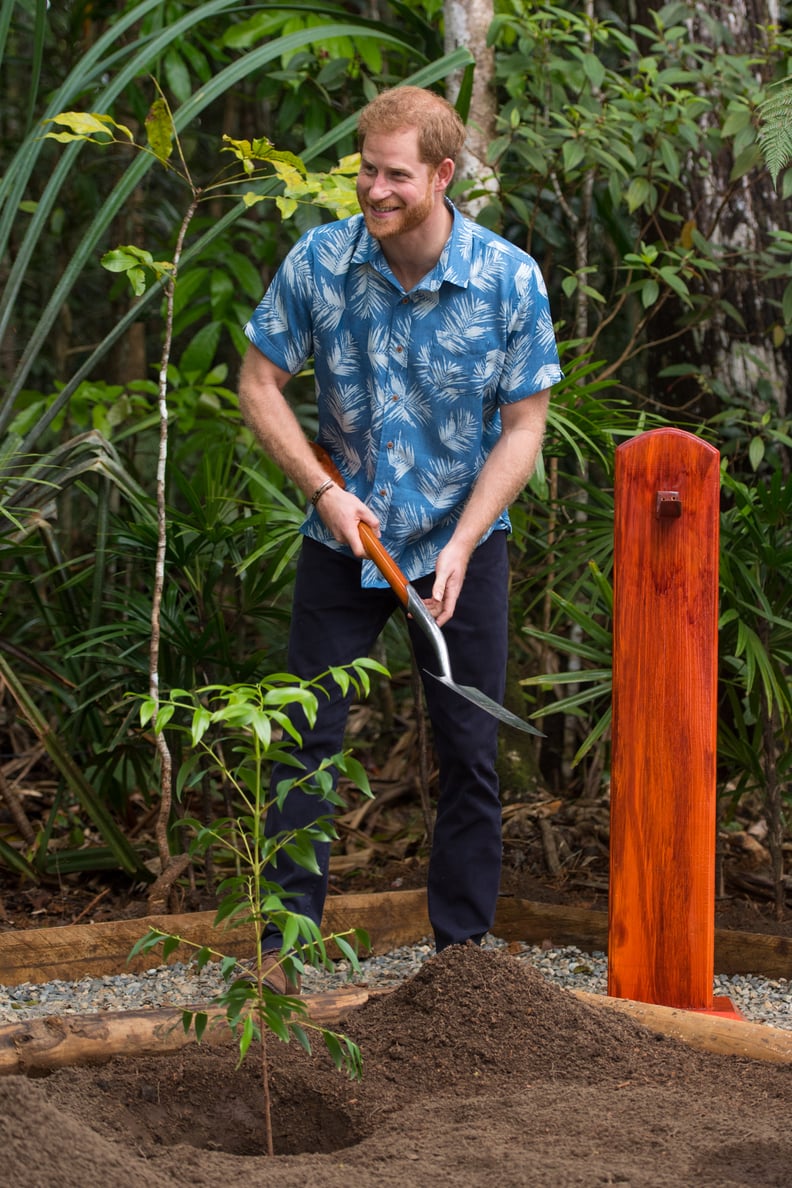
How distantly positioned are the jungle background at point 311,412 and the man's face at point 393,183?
0.39 m

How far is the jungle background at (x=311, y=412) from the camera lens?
325cm

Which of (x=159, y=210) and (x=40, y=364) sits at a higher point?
(x=159, y=210)

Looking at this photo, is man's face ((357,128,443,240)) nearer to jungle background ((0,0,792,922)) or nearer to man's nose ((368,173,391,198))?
man's nose ((368,173,391,198))

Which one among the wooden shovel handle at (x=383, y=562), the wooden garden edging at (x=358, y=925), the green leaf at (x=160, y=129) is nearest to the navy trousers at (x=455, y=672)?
the wooden shovel handle at (x=383, y=562)

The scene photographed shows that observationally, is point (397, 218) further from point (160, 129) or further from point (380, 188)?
point (160, 129)

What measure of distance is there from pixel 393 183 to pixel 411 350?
1.09ft

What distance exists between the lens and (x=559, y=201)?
14.6 feet

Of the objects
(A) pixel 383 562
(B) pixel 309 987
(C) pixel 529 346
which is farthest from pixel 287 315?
(B) pixel 309 987

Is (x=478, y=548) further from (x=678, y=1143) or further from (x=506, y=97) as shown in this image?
(x=506, y=97)

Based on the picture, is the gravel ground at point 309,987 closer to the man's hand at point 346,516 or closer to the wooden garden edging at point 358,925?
the wooden garden edging at point 358,925

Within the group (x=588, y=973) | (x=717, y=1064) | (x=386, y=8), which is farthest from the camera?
(x=386, y=8)

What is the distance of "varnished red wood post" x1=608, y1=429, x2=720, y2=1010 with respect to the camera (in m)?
2.50

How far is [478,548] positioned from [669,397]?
194 cm

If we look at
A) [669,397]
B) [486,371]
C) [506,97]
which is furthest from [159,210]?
[486,371]
